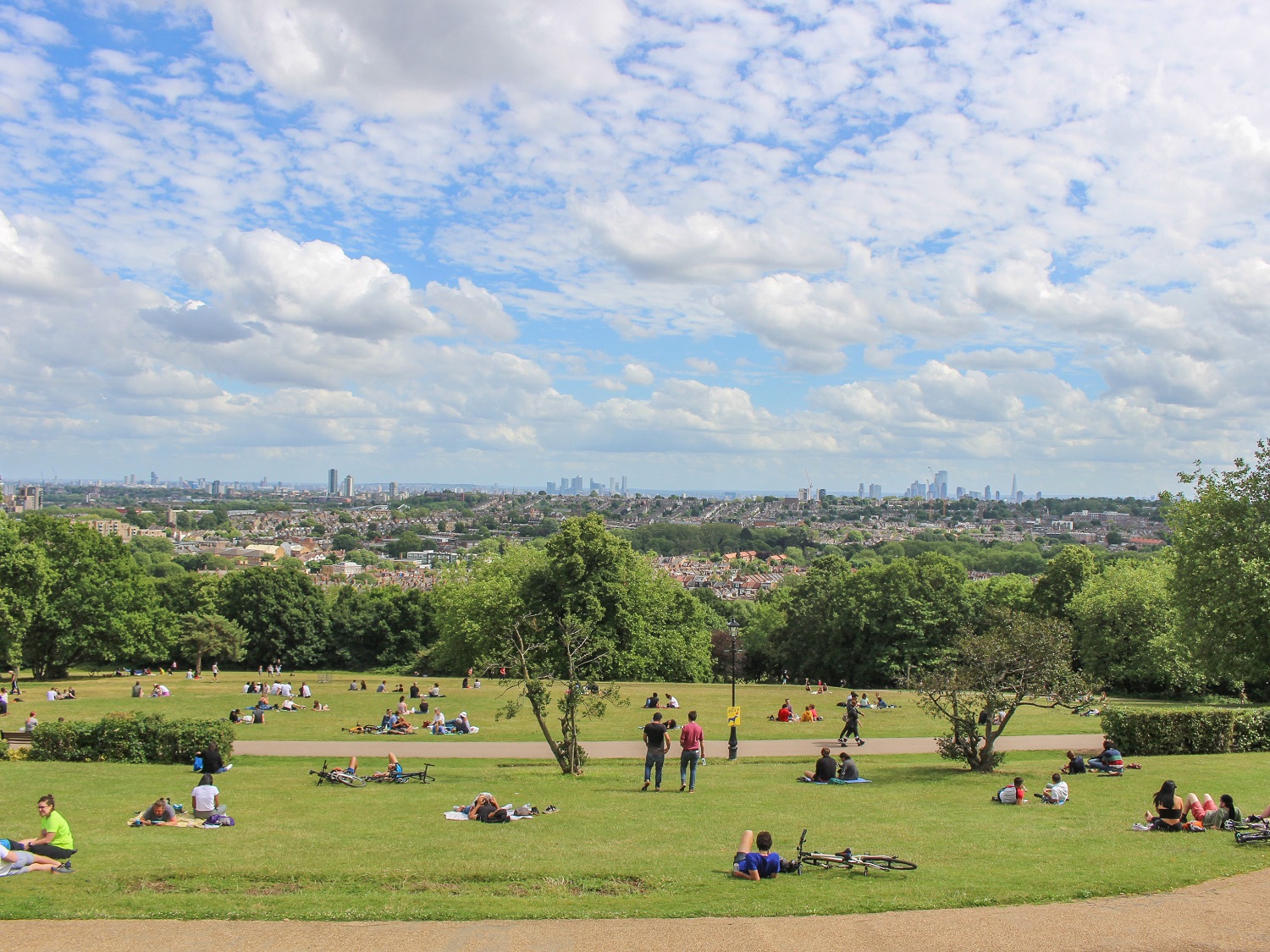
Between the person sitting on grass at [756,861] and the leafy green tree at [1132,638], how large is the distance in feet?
119

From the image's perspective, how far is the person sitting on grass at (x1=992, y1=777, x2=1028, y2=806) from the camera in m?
17.4

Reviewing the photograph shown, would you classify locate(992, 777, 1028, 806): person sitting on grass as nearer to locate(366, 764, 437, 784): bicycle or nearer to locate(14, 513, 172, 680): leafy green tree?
locate(366, 764, 437, 784): bicycle

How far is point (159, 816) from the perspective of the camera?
50.0ft

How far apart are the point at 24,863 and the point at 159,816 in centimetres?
356

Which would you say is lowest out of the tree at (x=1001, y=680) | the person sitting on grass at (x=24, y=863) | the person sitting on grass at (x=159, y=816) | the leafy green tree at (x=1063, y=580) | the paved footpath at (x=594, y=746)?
the paved footpath at (x=594, y=746)

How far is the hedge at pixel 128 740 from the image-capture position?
2298cm

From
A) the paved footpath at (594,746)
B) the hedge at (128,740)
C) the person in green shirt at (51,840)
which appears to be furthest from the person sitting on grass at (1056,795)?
the hedge at (128,740)

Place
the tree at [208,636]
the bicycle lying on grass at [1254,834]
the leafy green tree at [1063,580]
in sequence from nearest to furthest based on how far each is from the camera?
1. the bicycle lying on grass at [1254,834]
2. the tree at [208,636]
3. the leafy green tree at [1063,580]

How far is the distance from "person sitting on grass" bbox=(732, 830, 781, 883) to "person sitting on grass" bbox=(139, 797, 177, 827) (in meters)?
9.76

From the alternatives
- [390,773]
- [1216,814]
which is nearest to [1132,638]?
[1216,814]

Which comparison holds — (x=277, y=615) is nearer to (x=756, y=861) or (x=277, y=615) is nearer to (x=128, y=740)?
(x=128, y=740)

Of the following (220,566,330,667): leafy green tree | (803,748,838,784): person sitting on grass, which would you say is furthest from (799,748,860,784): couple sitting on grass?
(220,566,330,667): leafy green tree

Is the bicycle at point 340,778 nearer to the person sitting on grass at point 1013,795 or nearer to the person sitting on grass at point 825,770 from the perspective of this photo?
the person sitting on grass at point 825,770

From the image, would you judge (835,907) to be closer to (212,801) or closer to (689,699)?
(212,801)
